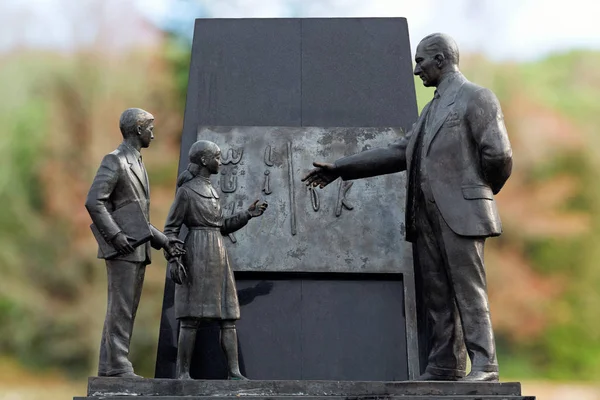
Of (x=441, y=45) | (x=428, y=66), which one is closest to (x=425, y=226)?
(x=428, y=66)

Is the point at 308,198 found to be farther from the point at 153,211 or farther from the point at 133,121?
the point at 153,211

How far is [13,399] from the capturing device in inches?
938

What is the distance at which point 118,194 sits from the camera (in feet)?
Result: 29.5

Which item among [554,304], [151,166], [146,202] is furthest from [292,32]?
[554,304]

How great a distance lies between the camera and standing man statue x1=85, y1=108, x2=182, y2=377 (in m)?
8.77

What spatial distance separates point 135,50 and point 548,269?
1101 centimetres

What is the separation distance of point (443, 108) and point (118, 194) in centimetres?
264

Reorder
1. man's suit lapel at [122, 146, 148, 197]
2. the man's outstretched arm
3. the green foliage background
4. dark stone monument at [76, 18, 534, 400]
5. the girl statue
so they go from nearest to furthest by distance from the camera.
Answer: the girl statue < man's suit lapel at [122, 146, 148, 197] < the man's outstretched arm < dark stone monument at [76, 18, 534, 400] < the green foliage background

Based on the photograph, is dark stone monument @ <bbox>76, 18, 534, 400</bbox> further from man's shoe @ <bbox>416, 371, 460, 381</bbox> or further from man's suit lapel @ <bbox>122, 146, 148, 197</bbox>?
man's suit lapel @ <bbox>122, 146, 148, 197</bbox>

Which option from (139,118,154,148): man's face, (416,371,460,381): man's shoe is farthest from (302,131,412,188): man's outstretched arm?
(416,371,460,381): man's shoe

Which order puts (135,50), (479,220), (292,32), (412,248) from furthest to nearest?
(135,50)
(292,32)
(412,248)
(479,220)

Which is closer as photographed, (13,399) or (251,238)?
(251,238)

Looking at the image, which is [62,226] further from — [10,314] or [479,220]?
[479,220]

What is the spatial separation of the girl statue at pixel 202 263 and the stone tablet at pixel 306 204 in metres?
1.02
